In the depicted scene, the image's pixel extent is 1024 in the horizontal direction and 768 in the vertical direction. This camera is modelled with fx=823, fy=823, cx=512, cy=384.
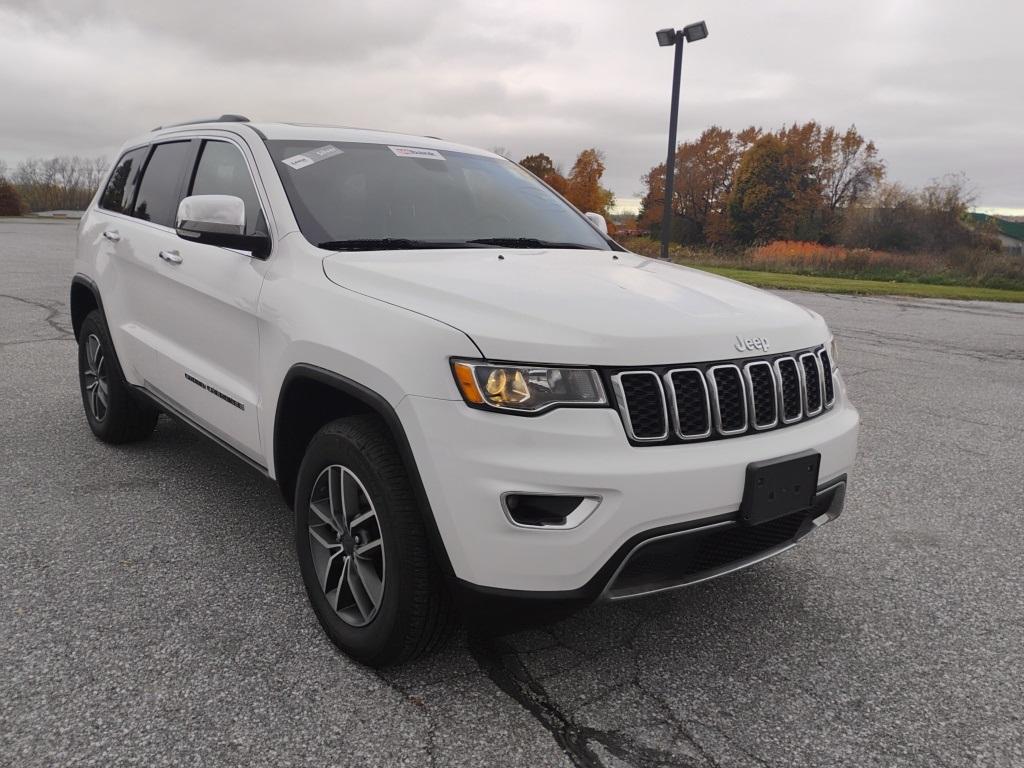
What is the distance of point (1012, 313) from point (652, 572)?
15.5 meters

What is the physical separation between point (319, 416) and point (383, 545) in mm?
704

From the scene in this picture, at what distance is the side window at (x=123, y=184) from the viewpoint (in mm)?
4688

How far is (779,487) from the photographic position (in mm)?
2447

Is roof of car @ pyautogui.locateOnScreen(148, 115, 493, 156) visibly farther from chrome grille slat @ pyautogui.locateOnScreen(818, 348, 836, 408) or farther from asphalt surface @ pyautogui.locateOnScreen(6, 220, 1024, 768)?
chrome grille slat @ pyautogui.locateOnScreen(818, 348, 836, 408)

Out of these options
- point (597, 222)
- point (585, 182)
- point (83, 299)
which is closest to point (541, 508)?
point (597, 222)

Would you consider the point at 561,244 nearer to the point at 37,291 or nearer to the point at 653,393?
the point at 653,393

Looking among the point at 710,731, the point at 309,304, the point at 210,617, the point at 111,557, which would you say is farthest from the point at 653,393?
the point at 111,557

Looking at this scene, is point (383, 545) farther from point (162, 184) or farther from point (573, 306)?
point (162, 184)

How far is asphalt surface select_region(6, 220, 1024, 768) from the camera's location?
230 cm

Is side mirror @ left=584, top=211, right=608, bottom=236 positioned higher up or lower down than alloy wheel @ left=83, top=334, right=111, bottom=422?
higher up

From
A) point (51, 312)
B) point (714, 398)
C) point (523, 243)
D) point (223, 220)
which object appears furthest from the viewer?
point (51, 312)

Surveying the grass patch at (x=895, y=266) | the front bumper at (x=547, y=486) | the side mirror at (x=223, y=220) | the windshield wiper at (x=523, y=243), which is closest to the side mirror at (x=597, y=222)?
the windshield wiper at (x=523, y=243)

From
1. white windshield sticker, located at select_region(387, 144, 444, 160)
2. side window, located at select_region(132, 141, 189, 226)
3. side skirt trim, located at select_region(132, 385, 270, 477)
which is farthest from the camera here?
side window, located at select_region(132, 141, 189, 226)

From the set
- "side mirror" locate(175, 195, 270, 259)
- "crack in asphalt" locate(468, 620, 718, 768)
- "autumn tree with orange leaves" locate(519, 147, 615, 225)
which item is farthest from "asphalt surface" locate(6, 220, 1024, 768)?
"autumn tree with orange leaves" locate(519, 147, 615, 225)
